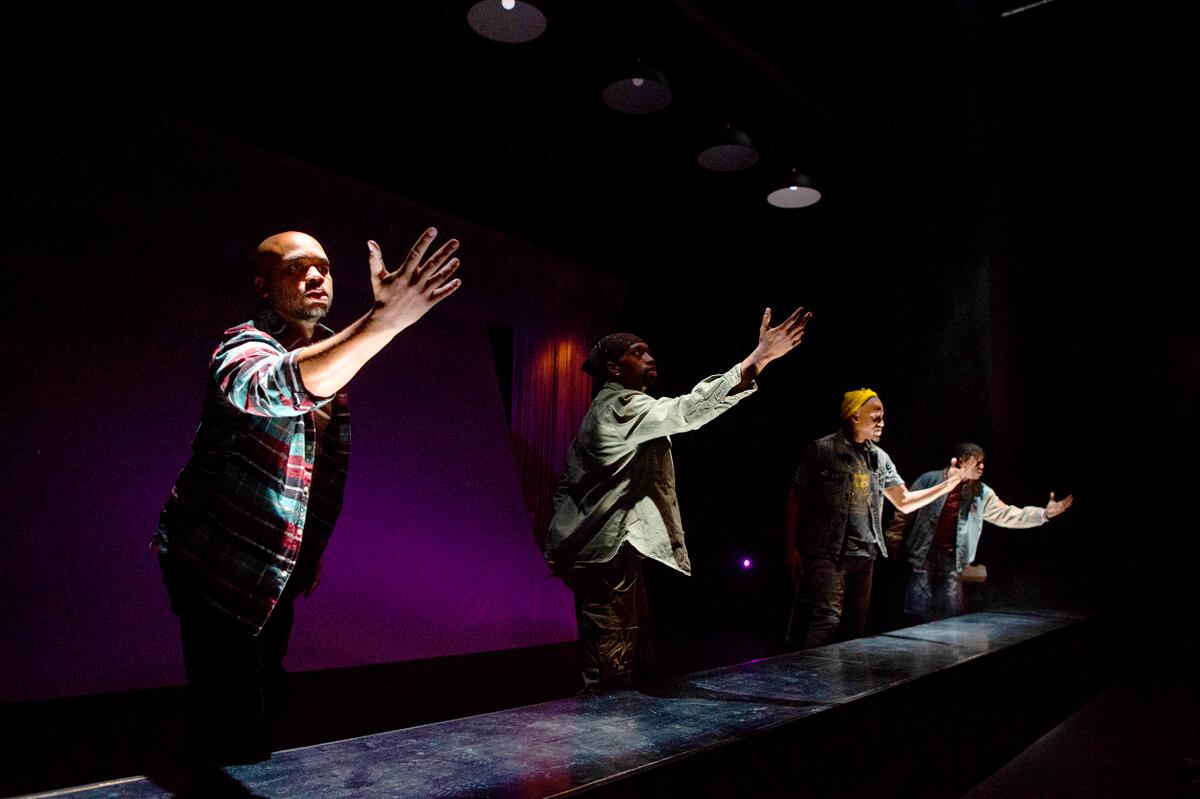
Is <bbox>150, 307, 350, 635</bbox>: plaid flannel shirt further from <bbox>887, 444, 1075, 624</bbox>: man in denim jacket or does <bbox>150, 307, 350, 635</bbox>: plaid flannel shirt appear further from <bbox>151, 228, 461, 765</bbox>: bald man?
<bbox>887, 444, 1075, 624</bbox>: man in denim jacket

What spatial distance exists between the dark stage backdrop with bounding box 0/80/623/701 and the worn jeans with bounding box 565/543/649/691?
2788 mm

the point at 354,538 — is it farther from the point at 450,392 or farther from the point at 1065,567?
the point at 1065,567

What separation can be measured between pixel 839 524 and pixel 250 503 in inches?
116

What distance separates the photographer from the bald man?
4.25 feet

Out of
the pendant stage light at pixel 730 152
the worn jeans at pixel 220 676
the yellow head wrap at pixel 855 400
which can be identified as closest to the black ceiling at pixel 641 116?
the pendant stage light at pixel 730 152

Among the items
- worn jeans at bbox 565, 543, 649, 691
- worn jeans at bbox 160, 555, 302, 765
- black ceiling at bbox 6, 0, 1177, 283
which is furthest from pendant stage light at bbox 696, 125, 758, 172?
worn jeans at bbox 160, 555, 302, 765

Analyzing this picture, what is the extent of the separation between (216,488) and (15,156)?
3.52 meters

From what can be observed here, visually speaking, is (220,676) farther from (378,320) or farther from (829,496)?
(829,496)

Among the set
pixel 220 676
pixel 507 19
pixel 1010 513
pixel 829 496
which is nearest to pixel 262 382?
pixel 220 676

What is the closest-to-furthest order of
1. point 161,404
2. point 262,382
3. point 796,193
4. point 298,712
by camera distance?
point 262,382 < point 298,712 < point 161,404 < point 796,193

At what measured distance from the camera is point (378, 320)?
4.25 ft

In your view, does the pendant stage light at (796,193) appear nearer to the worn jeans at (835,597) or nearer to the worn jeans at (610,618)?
the worn jeans at (835,597)

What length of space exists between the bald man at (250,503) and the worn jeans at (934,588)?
175 inches

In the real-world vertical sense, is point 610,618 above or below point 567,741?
above
